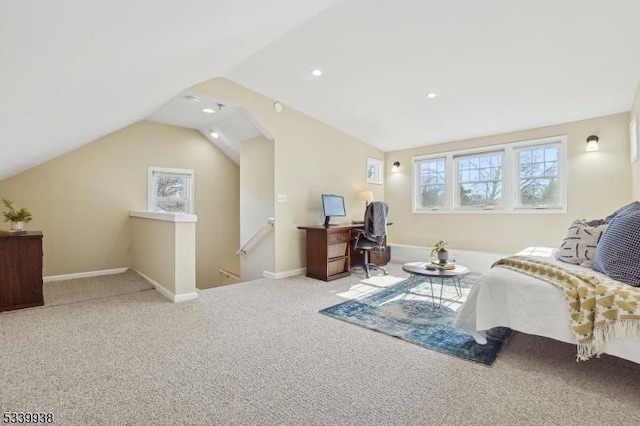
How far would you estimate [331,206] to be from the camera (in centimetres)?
472

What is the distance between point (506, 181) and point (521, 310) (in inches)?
137

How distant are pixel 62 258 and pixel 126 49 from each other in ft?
13.8

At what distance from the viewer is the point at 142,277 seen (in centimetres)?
439

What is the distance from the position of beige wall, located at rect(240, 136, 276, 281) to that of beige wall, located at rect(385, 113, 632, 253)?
2.82m

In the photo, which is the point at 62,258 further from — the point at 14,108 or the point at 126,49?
the point at 126,49

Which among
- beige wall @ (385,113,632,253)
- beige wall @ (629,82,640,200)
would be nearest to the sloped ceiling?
beige wall @ (629,82,640,200)

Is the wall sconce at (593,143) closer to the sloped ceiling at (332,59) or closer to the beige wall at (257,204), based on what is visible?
the sloped ceiling at (332,59)

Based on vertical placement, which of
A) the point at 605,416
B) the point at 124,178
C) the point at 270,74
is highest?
the point at 270,74

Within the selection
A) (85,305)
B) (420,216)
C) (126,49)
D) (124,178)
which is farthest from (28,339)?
(420,216)

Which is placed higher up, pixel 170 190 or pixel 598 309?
pixel 170 190

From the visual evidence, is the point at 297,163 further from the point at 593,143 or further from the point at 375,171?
the point at 593,143

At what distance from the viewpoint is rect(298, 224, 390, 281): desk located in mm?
4352

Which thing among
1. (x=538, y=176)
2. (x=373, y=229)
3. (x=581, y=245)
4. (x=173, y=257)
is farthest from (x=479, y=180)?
(x=173, y=257)

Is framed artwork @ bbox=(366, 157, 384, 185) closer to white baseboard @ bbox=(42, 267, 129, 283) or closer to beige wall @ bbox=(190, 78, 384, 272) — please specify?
beige wall @ bbox=(190, 78, 384, 272)
